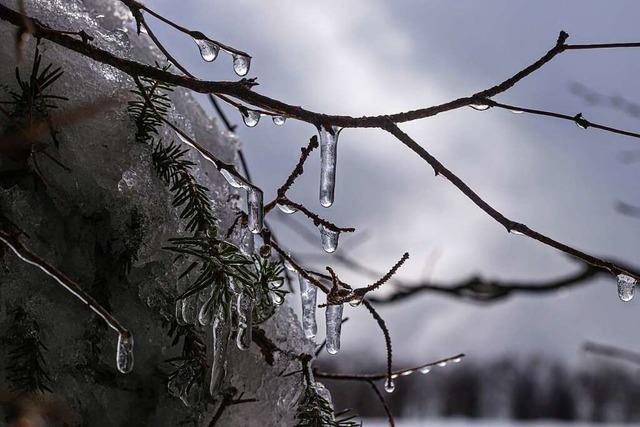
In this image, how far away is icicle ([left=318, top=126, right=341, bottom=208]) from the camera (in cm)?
71

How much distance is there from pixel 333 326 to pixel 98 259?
0.32 meters

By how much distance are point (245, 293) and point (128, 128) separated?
262mm

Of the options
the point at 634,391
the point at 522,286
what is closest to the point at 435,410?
the point at 634,391

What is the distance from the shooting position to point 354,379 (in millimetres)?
1034

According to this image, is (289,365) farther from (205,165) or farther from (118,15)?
(118,15)

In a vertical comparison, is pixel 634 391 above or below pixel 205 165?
above

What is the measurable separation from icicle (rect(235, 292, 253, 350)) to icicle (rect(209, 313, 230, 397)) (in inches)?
0.6

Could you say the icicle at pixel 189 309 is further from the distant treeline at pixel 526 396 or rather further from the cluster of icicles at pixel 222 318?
the distant treeline at pixel 526 396

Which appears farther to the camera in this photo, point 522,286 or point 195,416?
point 522,286

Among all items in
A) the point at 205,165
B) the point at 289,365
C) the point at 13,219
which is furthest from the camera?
the point at 205,165

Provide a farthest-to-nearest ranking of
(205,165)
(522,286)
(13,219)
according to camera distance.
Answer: (522,286), (205,165), (13,219)

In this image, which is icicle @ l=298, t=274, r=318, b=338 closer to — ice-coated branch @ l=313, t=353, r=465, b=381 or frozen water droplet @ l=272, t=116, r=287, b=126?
ice-coated branch @ l=313, t=353, r=465, b=381

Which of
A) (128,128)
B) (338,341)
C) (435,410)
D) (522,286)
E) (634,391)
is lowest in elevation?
(338,341)

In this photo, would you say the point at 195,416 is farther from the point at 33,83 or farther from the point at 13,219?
the point at 33,83
